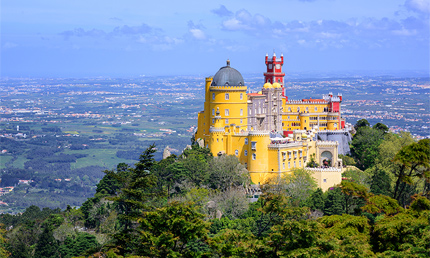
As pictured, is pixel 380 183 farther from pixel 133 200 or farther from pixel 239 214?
pixel 133 200

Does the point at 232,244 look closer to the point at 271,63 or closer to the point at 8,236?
the point at 8,236

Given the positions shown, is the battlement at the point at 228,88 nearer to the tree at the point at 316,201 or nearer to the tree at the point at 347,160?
the tree at the point at 347,160

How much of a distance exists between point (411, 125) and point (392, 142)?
94160 millimetres

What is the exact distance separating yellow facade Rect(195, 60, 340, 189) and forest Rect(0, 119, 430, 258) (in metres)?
1.91

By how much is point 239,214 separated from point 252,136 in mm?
11403

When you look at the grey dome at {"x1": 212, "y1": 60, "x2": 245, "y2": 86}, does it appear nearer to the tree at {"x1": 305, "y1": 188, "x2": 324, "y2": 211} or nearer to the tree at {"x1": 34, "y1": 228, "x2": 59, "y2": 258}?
the tree at {"x1": 305, "y1": 188, "x2": 324, "y2": 211}

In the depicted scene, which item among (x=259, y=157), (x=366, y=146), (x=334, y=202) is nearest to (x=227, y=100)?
(x=259, y=157)

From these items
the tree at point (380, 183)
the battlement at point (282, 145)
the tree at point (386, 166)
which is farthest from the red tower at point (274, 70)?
the tree at point (380, 183)

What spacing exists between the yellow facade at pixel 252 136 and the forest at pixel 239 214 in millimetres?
1911

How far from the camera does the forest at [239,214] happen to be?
44.8 m

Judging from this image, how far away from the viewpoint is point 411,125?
174 m

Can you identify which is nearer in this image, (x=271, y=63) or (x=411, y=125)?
(x=271, y=63)

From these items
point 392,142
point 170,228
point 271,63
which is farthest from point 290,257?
point 271,63

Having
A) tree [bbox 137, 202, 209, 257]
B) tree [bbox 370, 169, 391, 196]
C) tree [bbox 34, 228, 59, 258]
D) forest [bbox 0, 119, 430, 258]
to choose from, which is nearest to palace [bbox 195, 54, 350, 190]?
forest [bbox 0, 119, 430, 258]
